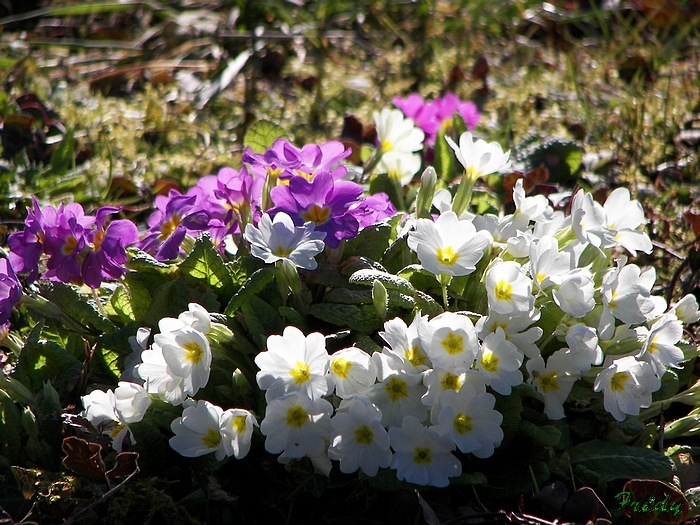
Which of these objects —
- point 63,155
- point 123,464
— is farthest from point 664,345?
point 63,155

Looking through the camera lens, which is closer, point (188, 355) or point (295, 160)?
point (188, 355)

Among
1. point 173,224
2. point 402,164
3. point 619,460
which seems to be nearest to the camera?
point 619,460

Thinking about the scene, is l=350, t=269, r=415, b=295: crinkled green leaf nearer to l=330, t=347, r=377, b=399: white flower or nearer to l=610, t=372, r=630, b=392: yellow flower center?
l=330, t=347, r=377, b=399: white flower

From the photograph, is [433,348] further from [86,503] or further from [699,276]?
[699,276]

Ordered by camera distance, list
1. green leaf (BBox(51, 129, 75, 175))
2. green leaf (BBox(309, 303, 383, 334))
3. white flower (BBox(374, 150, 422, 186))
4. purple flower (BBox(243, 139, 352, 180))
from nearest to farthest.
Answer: green leaf (BBox(309, 303, 383, 334)) < purple flower (BBox(243, 139, 352, 180)) < white flower (BBox(374, 150, 422, 186)) < green leaf (BBox(51, 129, 75, 175))

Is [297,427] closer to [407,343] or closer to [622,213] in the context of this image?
[407,343]

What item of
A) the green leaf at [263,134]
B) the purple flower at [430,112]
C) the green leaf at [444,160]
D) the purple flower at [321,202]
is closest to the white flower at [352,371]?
the purple flower at [321,202]

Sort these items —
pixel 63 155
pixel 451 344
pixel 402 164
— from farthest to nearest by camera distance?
pixel 63 155
pixel 402 164
pixel 451 344

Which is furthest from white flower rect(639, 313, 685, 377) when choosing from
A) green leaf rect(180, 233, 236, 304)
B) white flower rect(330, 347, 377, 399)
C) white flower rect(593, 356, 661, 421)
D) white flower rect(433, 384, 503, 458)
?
green leaf rect(180, 233, 236, 304)
